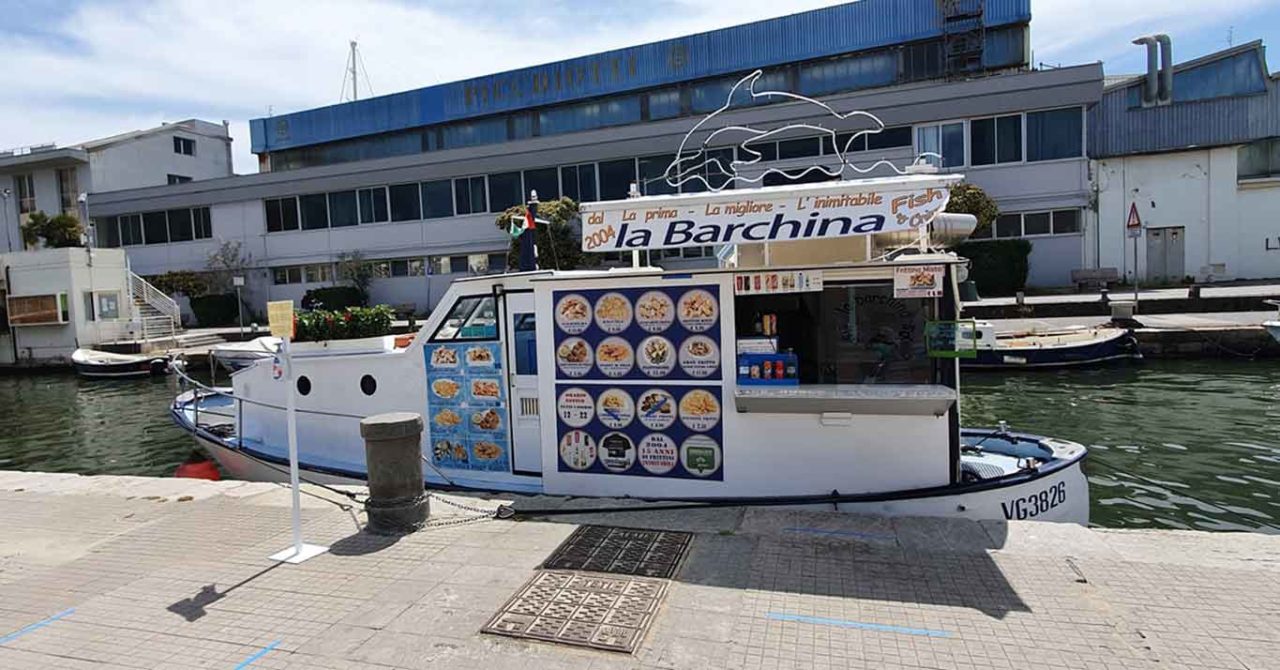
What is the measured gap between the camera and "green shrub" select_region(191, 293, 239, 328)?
41031 mm

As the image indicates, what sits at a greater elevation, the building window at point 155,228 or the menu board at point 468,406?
the building window at point 155,228

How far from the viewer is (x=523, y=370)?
8148mm

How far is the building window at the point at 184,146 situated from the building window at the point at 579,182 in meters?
34.4

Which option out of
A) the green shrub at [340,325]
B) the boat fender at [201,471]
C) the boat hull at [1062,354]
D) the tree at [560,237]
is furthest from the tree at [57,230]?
the boat hull at [1062,354]

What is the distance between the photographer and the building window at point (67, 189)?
1874 inches

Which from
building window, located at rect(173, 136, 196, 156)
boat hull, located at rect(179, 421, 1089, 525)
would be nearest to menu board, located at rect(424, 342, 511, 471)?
boat hull, located at rect(179, 421, 1089, 525)

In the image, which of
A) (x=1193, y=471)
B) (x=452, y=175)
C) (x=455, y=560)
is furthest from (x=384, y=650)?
(x=452, y=175)

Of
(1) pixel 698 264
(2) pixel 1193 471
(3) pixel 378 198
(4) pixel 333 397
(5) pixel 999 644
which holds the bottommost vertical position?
(2) pixel 1193 471

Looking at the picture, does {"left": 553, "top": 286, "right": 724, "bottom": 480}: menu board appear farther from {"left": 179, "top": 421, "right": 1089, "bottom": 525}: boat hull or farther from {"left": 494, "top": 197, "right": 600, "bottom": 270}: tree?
{"left": 494, "top": 197, "right": 600, "bottom": 270}: tree

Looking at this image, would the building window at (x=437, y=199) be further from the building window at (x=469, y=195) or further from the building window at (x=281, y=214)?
the building window at (x=281, y=214)

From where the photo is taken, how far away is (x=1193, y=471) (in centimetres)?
1076

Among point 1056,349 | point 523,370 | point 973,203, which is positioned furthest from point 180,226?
point 1056,349

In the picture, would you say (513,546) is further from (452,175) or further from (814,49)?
(814,49)

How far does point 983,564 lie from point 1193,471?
7.56 meters
